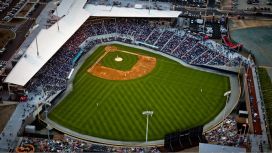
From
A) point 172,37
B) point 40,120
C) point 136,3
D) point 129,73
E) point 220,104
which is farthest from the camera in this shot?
point 136,3

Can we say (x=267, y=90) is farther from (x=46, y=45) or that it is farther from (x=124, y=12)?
(x=46, y=45)

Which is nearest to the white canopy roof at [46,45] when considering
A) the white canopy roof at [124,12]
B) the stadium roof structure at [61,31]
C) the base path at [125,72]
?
the stadium roof structure at [61,31]

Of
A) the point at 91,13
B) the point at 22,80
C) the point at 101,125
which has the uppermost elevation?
the point at 91,13

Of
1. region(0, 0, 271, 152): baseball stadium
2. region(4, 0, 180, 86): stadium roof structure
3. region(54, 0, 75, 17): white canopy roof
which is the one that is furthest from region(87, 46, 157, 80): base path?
region(54, 0, 75, 17): white canopy roof

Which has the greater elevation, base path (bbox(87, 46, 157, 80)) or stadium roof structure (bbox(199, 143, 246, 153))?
base path (bbox(87, 46, 157, 80))

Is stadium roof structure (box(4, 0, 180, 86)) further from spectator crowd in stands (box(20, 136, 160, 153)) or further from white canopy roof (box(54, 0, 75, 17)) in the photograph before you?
spectator crowd in stands (box(20, 136, 160, 153))

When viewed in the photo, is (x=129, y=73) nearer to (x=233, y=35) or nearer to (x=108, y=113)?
(x=108, y=113)

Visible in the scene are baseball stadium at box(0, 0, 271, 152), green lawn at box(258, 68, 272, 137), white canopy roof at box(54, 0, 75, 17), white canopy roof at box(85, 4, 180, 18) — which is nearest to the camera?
baseball stadium at box(0, 0, 271, 152)

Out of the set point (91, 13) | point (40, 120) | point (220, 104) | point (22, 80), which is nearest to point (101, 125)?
point (40, 120)

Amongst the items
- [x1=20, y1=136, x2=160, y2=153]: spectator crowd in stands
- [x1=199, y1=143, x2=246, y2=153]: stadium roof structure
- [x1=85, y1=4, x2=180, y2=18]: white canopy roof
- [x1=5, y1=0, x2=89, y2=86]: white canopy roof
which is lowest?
[x1=20, y1=136, x2=160, y2=153]: spectator crowd in stands
